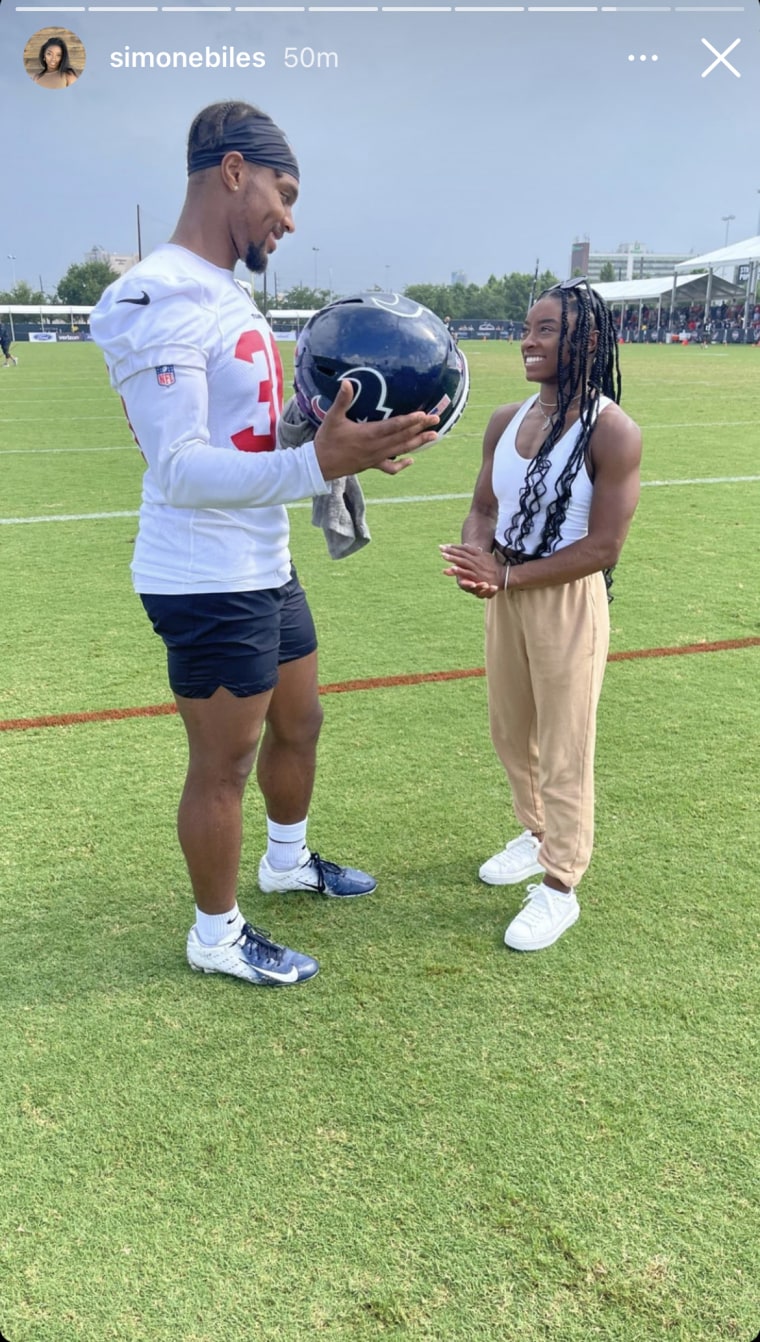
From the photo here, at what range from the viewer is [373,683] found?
483 centimetres

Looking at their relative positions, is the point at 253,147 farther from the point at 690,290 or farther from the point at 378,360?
the point at 690,290

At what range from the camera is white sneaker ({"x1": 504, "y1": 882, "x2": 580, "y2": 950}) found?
2830 millimetres

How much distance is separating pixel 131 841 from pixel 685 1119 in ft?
6.68

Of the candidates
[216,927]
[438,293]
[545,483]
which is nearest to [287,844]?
[216,927]

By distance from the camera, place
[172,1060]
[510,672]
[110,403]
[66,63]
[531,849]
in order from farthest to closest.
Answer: [66,63]
[110,403]
[531,849]
[510,672]
[172,1060]

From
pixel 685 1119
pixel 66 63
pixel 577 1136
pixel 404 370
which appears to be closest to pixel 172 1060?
pixel 577 1136

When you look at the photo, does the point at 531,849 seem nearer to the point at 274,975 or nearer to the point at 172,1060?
the point at 274,975

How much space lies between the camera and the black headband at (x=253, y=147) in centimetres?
218

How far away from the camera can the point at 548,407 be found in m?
2.74

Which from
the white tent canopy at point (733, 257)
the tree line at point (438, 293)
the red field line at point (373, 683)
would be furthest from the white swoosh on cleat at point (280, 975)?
the tree line at point (438, 293)

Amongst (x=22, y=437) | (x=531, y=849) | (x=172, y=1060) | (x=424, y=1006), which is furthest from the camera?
(x=22, y=437)

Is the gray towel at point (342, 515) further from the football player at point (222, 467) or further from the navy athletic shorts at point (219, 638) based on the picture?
the navy athletic shorts at point (219, 638)

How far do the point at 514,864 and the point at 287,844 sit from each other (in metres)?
0.76

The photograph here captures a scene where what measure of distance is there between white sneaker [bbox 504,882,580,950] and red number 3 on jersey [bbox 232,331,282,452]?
5.03 feet
